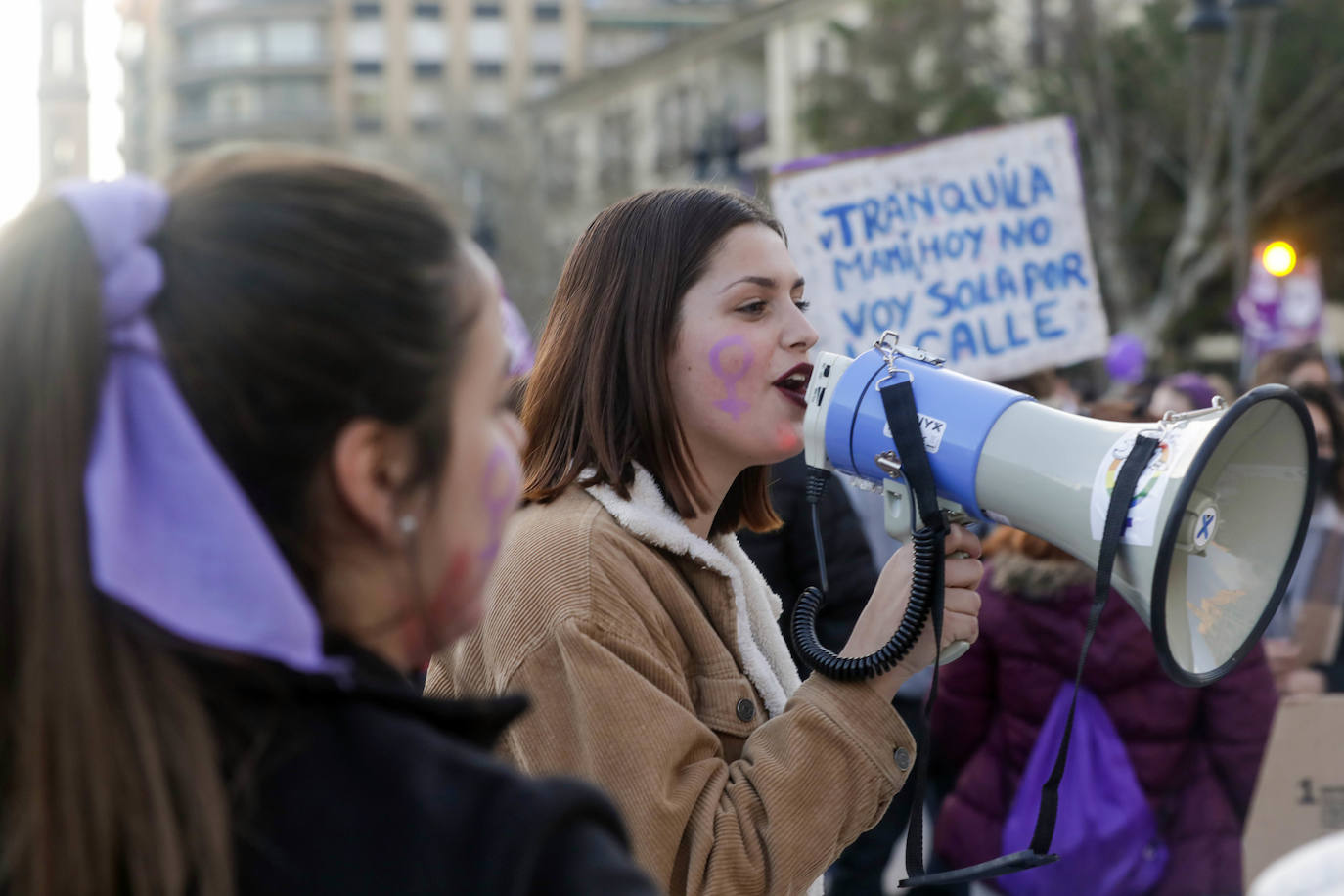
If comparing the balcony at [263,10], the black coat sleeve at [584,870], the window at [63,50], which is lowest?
the black coat sleeve at [584,870]

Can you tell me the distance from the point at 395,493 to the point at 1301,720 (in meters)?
2.25

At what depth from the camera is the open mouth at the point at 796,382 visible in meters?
2.06

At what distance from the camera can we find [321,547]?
1036 mm

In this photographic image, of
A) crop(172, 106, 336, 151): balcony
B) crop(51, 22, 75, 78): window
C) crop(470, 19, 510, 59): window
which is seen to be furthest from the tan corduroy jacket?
crop(51, 22, 75, 78): window

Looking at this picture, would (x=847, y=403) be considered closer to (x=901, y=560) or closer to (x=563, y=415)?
(x=901, y=560)

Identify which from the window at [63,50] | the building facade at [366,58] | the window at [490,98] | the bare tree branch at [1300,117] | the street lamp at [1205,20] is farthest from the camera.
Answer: the window at [63,50]

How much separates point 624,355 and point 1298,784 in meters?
1.66

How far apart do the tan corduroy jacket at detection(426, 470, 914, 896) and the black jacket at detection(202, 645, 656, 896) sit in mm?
662

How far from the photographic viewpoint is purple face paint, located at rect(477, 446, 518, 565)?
1.12m

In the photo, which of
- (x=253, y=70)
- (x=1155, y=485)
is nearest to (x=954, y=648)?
(x=1155, y=485)

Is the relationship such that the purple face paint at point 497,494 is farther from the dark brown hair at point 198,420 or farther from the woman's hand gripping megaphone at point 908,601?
the woman's hand gripping megaphone at point 908,601

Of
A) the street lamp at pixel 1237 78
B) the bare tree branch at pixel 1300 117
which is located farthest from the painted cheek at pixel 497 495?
the bare tree branch at pixel 1300 117

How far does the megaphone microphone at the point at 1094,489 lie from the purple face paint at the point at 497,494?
75cm

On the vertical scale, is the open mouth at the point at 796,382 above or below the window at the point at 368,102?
below
